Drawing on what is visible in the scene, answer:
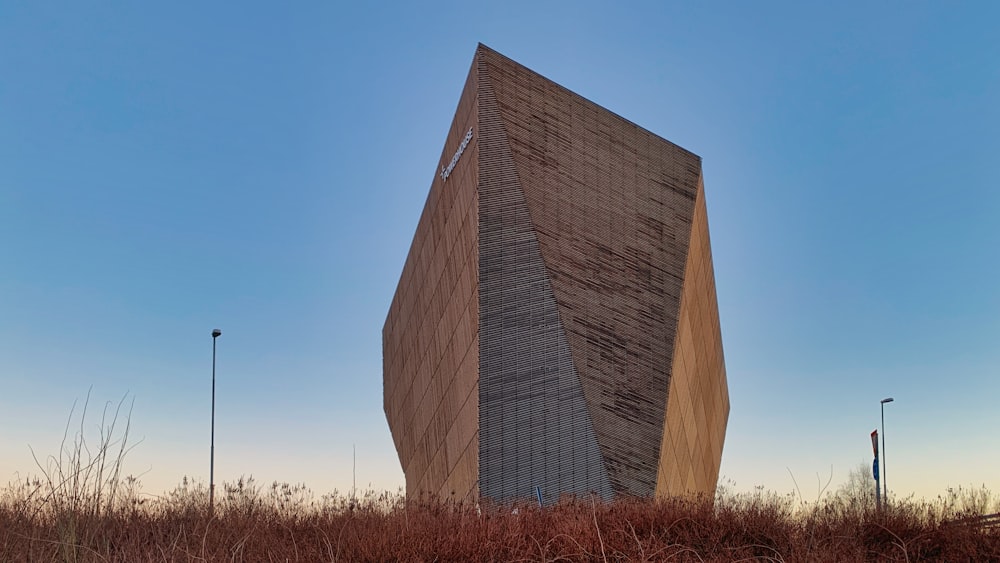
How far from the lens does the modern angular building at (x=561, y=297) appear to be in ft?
61.9

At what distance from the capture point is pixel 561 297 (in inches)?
764

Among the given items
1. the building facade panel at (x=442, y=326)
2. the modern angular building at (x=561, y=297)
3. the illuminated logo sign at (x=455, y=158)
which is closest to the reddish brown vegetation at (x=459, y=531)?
the modern angular building at (x=561, y=297)

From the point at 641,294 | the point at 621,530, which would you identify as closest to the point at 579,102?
the point at 641,294

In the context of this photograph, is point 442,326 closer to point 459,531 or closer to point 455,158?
point 455,158

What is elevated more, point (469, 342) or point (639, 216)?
point (639, 216)

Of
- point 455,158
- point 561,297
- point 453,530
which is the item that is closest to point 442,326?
point 455,158

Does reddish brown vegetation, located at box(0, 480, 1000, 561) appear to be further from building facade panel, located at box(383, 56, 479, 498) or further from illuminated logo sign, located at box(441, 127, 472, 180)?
illuminated logo sign, located at box(441, 127, 472, 180)

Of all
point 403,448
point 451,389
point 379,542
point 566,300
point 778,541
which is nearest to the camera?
point 379,542

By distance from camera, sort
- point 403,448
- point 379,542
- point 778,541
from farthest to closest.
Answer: point 403,448
point 778,541
point 379,542

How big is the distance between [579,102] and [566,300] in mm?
5183

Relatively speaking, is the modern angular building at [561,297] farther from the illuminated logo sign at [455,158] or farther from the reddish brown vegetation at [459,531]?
the reddish brown vegetation at [459,531]

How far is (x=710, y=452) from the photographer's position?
28609 mm

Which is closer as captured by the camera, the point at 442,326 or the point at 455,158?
the point at 455,158

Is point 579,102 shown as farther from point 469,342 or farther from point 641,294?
point 469,342
